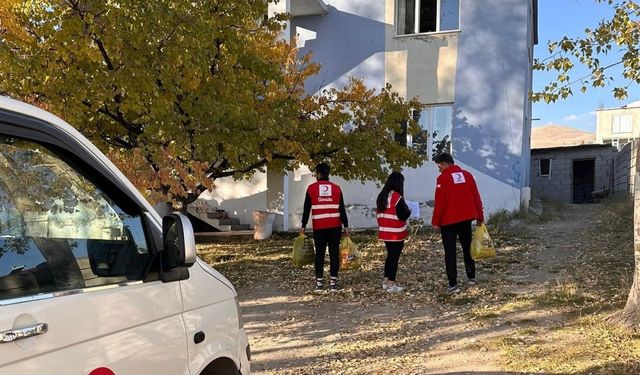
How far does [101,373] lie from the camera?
1.84 m

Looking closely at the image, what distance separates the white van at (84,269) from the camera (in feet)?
5.58

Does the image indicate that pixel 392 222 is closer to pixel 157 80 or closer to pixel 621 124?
pixel 157 80

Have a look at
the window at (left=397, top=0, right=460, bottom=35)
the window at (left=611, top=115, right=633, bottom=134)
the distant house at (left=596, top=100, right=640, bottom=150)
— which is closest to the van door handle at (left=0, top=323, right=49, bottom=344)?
the window at (left=397, top=0, right=460, bottom=35)

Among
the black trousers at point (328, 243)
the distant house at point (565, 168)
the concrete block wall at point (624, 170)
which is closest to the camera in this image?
the black trousers at point (328, 243)

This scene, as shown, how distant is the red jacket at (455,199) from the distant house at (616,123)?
35.2 metres

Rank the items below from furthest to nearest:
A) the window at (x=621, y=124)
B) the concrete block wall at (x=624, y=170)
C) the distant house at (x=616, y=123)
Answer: the window at (x=621, y=124) < the distant house at (x=616, y=123) < the concrete block wall at (x=624, y=170)

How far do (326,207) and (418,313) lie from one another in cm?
180

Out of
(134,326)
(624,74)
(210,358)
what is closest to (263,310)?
(210,358)

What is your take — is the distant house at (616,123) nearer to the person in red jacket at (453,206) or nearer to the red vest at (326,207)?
A: the person in red jacket at (453,206)

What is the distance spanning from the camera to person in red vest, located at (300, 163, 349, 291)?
6.96m

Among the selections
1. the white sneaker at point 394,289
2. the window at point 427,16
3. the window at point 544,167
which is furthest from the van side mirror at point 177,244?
the window at point 544,167

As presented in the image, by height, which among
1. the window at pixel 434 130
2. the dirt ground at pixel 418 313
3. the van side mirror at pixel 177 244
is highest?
the window at pixel 434 130

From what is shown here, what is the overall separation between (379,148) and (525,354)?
5.90 m

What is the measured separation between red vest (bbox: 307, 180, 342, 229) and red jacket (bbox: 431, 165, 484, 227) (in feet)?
4.10
